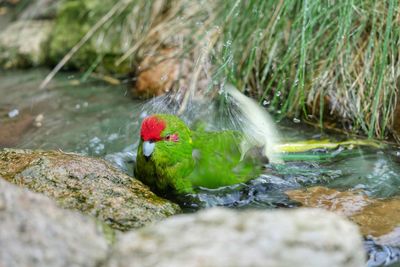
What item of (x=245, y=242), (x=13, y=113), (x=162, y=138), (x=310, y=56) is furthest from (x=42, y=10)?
(x=245, y=242)

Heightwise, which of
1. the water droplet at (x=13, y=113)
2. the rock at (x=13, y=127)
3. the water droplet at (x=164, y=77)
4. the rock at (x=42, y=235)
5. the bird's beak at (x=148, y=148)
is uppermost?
the rock at (x=42, y=235)

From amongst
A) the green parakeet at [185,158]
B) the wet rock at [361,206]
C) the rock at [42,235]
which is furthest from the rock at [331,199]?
the rock at [42,235]

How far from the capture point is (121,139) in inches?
146

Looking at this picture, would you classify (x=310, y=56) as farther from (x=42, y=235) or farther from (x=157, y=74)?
(x=42, y=235)

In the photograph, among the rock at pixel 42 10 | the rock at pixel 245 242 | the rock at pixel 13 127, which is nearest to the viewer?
the rock at pixel 245 242

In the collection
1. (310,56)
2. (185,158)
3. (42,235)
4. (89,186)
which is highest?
(310,56)

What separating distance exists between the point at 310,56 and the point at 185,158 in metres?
1.30

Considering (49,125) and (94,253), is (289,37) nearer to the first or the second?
(49,125)

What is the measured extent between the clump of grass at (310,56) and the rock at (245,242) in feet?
6.71

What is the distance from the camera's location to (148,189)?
9.02 ft

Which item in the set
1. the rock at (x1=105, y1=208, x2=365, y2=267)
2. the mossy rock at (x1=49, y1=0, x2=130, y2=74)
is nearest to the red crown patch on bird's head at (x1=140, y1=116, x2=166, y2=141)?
the rock at (x1=105, y1=208, x2=365, y2=267)

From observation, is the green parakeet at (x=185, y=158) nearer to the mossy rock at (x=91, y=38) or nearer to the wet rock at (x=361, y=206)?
the wet rock at (x=361, y=206)

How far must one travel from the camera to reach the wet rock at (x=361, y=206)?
243 cm

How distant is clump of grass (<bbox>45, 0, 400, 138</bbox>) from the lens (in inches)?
136
